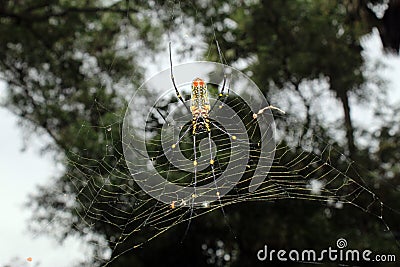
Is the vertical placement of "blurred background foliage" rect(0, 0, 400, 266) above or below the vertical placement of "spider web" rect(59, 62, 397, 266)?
above

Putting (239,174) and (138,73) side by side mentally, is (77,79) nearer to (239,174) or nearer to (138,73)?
(138,73)

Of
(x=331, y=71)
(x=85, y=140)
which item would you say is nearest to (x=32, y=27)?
(x=85, y=140)

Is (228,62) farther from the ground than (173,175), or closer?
farther from the ground

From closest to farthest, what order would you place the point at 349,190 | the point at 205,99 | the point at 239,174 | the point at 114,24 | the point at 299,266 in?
the point at 205,99
the point at 239,174
the point at 299,266
the point at 349,190
the point at 114,24

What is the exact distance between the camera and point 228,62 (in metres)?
7.16

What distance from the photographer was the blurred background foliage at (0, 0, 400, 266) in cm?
624

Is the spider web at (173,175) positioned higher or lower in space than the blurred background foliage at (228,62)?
lower

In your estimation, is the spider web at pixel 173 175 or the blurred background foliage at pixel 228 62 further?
the blurred background foliage at pixel 228 62

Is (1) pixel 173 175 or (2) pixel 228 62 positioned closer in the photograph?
(1) pixel 173 175

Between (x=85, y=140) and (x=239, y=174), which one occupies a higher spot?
(x=85, y=140)

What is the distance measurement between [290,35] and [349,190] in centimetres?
217

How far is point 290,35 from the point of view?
753 centimetres

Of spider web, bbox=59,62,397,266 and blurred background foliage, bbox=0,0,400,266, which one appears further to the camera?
blurred background foliage, bbox=0,0,400,266

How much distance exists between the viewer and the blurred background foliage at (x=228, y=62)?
6242 mm
